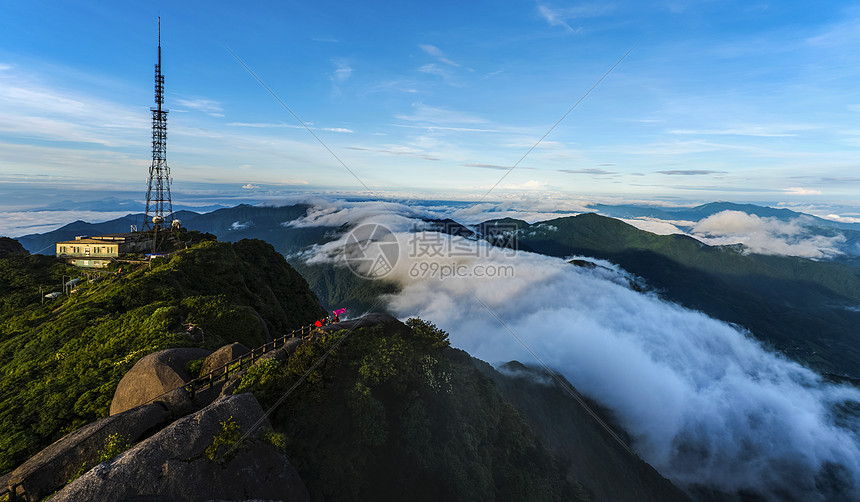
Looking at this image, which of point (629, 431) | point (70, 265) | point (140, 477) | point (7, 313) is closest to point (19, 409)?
point (140, 477)

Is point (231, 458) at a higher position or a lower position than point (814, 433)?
higher

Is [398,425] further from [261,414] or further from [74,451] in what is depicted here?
[74,451]

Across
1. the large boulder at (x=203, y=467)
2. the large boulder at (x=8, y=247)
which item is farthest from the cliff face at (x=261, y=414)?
the large boulder at (x=8, y=247)

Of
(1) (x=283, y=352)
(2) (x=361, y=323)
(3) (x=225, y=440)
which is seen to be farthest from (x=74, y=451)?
(2) (x=361, y=323)

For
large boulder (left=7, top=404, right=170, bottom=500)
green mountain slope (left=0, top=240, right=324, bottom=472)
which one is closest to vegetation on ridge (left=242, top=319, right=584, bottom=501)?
large boulder (left=7, top=404, right=170, bottom=500)

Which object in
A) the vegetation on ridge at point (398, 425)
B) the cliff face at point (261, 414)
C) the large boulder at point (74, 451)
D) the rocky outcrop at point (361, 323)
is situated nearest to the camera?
the large boulder at point (74, 451)

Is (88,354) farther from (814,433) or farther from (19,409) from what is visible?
(814,433)

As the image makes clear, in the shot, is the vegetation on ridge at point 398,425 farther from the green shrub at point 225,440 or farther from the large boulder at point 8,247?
the large boulder at point 8,247
